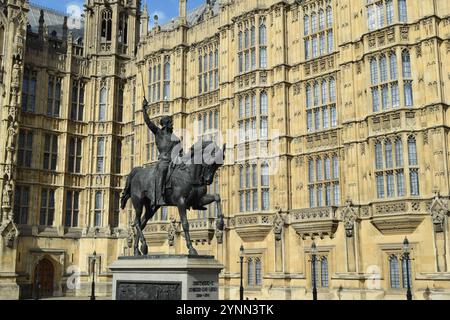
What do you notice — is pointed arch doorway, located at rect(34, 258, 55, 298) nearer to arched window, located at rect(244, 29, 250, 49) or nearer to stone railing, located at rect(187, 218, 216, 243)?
stone railing, located at rect(187, 218, 216, 243)

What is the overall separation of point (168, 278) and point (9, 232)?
3221 centimetres

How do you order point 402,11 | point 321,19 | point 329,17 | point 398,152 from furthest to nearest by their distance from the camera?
point 321,19 < point 329,17 < point 402,11 < point 398,152

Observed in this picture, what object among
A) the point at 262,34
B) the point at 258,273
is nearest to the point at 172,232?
A: the point at 258,273

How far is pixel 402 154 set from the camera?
1168 inches

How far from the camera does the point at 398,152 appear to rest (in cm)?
3000

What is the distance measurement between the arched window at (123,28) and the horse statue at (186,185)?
38.8 meters

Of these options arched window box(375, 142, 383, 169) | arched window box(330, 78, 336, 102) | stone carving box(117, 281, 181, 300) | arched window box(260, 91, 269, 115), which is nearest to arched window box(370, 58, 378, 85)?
arched window box(330, 78, 336, 102)

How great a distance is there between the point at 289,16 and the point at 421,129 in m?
13.6

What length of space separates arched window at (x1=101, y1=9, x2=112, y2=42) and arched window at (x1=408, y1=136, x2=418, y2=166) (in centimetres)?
3348

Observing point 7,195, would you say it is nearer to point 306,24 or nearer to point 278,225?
point 278,225

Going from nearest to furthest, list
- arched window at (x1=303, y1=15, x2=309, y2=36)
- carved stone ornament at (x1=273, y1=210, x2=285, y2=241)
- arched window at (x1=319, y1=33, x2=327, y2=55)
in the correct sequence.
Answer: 1. carved stone ornament at (x1=273, y1=210, x2=285, y2=241)
2. arched window at (x1=319, y1=33, x2=327, y2=55)
3. arched window at (x1=303, y1=15, x2=309, y2=36)

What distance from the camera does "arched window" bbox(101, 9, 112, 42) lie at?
53031 mm

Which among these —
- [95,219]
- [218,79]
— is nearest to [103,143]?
[95,219]
